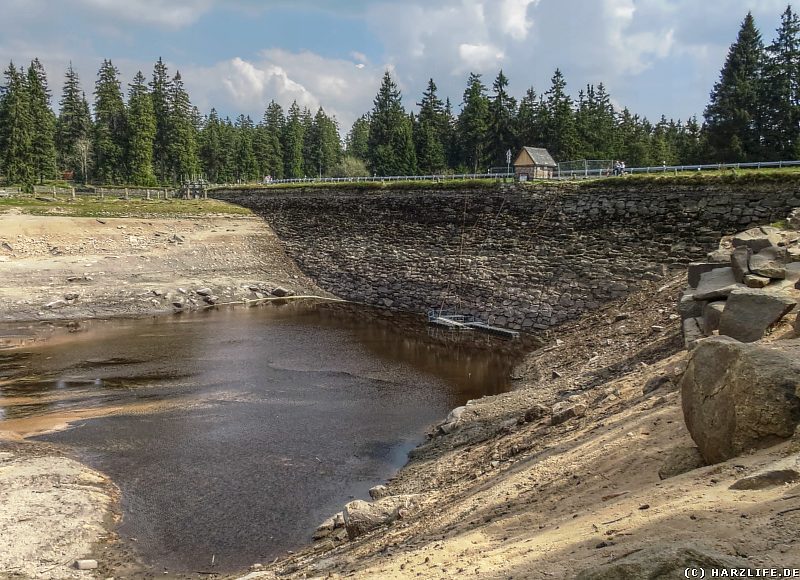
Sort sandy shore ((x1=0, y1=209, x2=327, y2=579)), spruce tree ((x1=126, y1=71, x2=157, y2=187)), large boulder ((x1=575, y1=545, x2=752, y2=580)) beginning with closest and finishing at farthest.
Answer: large boulder ((x1=575, y1=545, x2=752, y2=580)), sandy shore ((x1=0, y1=209, x2=327, y2=579)), spruce tree ((x1=126, y1=71, x2=157, y2=187))

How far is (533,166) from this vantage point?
45469mm

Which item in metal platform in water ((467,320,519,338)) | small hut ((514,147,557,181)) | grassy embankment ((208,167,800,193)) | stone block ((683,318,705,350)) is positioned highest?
small hut ((514,147,557,181))

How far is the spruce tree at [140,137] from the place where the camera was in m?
80.1

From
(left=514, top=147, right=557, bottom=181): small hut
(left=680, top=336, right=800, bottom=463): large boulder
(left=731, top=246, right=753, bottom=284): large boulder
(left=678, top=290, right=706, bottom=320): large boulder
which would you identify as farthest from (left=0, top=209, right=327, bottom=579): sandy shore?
(left=514, top=147, right=557, bottom=181): small hut

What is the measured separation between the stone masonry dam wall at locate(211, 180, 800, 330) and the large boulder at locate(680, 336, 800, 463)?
2528 centimetres

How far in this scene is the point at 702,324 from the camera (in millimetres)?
15125

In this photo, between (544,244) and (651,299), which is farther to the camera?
(544,244)

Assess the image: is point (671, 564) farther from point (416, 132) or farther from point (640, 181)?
point (416, 132)

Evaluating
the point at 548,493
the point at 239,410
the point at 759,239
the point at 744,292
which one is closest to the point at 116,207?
the point at 239,410

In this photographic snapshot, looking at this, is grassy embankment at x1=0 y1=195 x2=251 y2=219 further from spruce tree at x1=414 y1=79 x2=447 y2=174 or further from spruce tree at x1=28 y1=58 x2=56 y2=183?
spruce tree at x1=414 y1=79 x2=447 y2=174

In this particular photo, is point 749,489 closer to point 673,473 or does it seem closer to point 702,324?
point 673,473

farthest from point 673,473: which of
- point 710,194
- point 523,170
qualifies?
point 523,170

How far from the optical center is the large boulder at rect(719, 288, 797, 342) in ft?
39.1

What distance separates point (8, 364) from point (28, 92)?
64243mm
